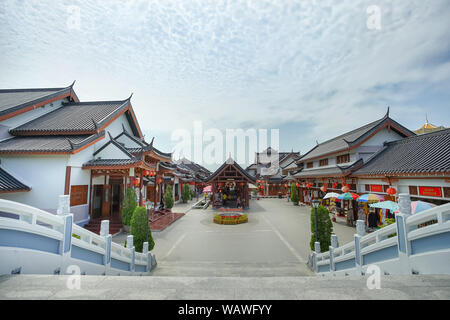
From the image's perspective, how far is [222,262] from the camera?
8.50 m

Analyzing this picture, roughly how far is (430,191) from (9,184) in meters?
20.5

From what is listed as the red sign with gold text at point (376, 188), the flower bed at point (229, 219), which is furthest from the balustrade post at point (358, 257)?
the flower bed at point (229, 219)

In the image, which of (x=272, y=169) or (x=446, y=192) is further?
(x=272, y=169)

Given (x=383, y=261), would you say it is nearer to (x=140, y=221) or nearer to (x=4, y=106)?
(x=140, y=221)

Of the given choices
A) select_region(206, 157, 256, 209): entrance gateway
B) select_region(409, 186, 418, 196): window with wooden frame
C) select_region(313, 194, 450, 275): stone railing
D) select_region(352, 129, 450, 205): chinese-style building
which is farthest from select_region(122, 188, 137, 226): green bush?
select_region(409, 186, 418, 196): window with wooden frame

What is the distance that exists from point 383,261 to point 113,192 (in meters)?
15.2

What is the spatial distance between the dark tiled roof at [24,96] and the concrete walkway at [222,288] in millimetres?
13925

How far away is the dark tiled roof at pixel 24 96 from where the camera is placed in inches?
512

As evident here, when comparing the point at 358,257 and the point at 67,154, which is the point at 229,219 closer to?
the point at 358,257

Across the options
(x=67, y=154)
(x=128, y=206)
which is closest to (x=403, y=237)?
(x=128, y=206)

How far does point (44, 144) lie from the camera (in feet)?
37.5

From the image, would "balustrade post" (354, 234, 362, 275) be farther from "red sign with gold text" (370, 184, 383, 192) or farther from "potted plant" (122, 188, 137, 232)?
"potted plant" (122, 188, 137, 232)

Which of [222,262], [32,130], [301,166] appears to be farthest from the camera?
[301,166]
